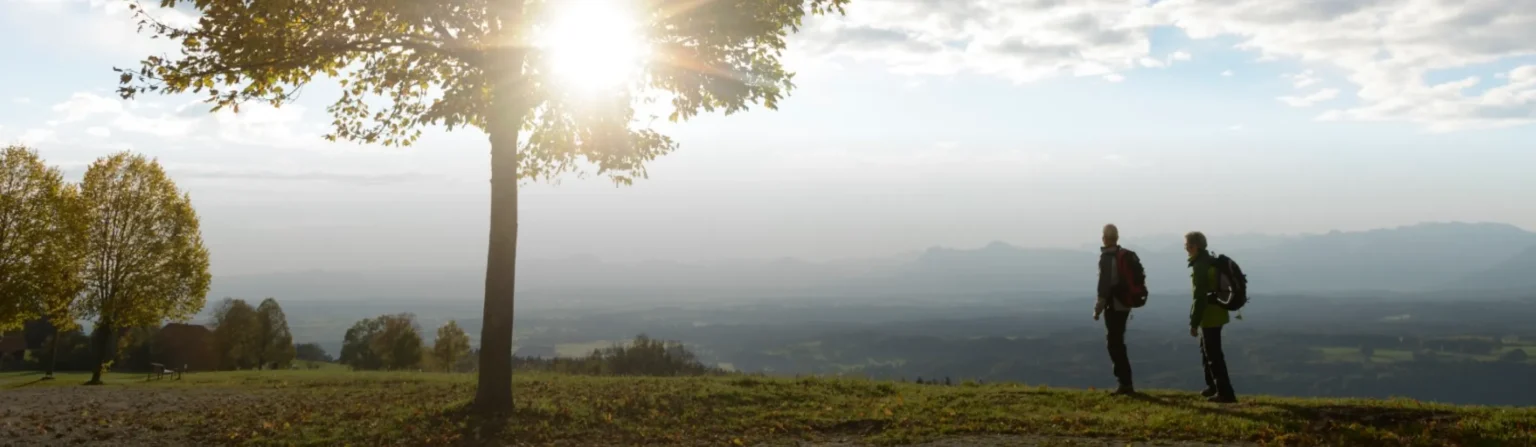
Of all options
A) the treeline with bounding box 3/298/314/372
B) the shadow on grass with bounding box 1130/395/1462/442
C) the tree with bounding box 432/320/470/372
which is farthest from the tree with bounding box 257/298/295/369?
the shadow on grass with bounding box 1130/395/1462/442

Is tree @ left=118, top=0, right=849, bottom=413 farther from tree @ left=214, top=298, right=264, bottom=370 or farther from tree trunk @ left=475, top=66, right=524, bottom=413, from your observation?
tree @ left=214, top=298, right=264, bottom=370

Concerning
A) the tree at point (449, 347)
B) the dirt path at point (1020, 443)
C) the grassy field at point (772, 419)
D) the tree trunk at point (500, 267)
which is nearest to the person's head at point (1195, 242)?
the grassy field at point (772, 419)

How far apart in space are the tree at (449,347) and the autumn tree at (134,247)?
30.6 metres

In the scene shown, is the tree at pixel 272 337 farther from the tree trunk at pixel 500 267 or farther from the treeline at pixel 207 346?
the tree trunk at pixel 500 267

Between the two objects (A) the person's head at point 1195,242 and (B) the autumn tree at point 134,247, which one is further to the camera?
(B) the autumn tree at point 134,247

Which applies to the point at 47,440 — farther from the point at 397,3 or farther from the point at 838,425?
the point at 838,425

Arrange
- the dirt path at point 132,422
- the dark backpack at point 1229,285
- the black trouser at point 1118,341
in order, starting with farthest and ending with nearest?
the black trouser at point 1118,341 < the dark backpack at point 1229,285 < the dirt path at point 132,422

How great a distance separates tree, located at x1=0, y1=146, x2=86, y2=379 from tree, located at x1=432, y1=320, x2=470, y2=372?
32522 millimetres

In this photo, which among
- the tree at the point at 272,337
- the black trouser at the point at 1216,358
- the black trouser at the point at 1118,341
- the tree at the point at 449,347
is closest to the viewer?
the black trouser at the point at 1216,358

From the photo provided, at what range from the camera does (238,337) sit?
67500mm

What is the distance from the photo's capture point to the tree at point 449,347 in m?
65.3

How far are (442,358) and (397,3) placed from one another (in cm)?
5930

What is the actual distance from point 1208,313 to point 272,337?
73.7m

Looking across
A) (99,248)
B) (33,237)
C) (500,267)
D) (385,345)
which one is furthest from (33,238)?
(385,345)
